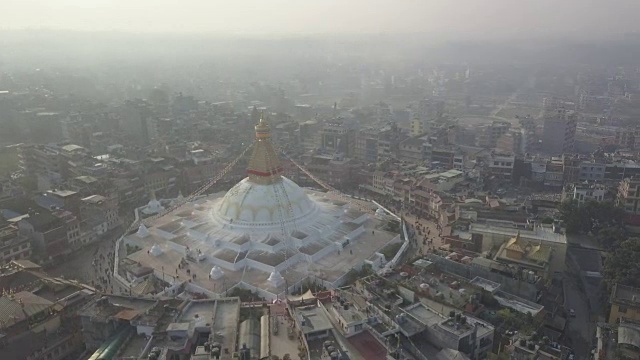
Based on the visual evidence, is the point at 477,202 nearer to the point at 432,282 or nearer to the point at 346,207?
the point at 346,207

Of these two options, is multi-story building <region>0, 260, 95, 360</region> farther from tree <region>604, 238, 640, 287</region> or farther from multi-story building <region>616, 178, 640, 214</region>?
multi-story building <region>616, 178, 640, 214</region>

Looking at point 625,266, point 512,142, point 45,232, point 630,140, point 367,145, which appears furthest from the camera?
point 512,142

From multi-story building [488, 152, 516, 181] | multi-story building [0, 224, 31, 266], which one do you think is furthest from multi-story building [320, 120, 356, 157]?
multi-story building [0, 224, 31, 266]

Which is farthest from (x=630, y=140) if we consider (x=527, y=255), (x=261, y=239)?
(x=261, y=239)

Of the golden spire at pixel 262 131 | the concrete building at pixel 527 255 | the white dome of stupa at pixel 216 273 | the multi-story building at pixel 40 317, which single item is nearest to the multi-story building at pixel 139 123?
the golden spire at pixel 262 131

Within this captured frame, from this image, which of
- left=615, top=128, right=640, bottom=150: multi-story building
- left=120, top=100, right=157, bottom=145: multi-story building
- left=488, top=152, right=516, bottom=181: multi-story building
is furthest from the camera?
left=120, top=100, right=157, bottom=145: multi-story building

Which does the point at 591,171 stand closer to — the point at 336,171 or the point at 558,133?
the point at 558,133

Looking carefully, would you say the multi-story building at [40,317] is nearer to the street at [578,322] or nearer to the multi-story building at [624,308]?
the street at [578,322]
